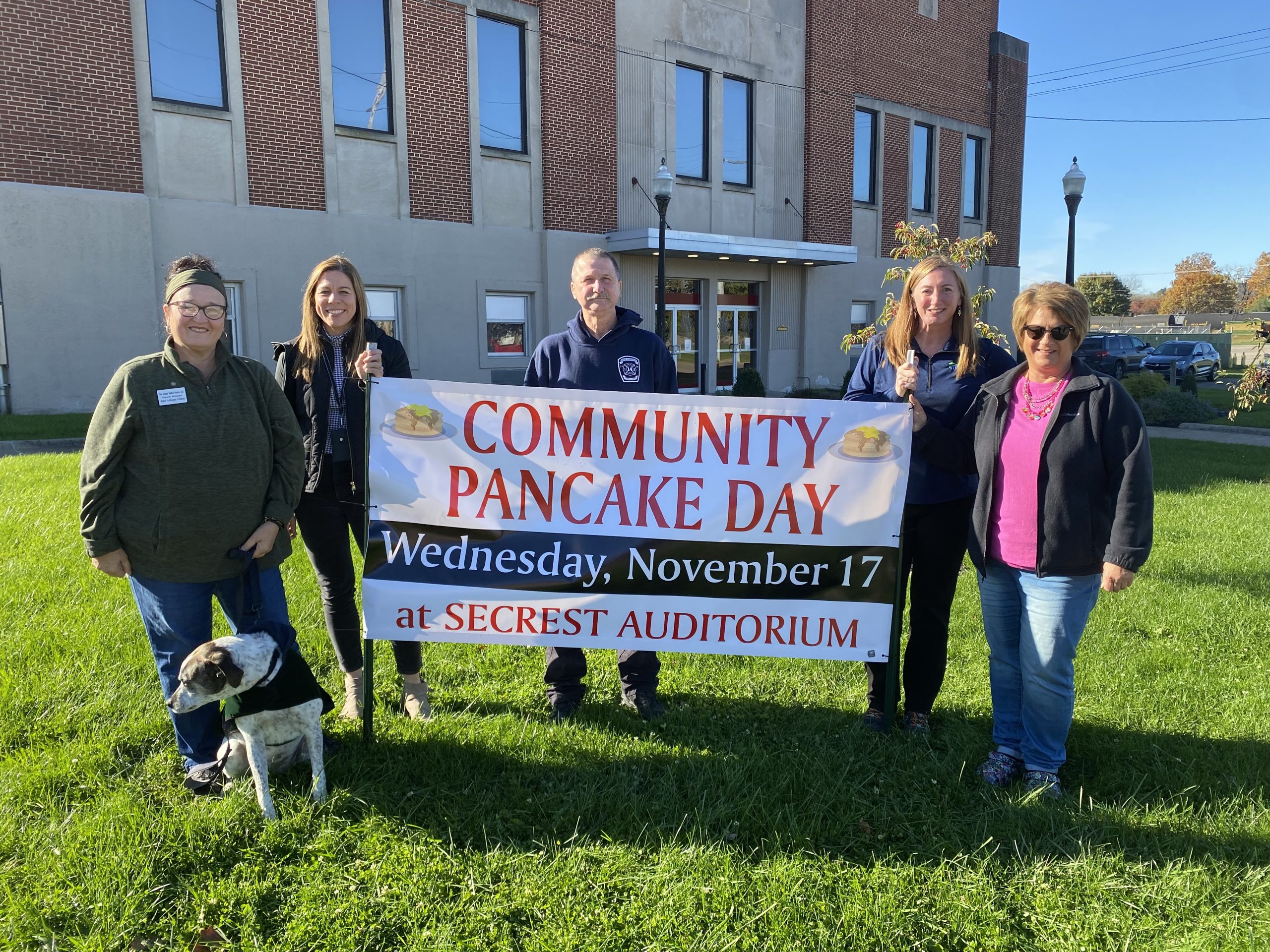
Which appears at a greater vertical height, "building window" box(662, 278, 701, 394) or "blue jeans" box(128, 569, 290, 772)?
"building window" box(662, 278, 701, 394)

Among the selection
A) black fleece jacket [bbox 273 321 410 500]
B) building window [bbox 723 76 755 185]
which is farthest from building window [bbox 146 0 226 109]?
black fleece jacket [bbox 273 321 410 500]

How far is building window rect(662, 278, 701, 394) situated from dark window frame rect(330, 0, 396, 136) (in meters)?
7.36

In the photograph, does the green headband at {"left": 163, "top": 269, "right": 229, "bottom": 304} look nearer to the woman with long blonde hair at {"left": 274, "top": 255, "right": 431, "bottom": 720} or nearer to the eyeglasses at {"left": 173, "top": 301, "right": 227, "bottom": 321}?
the eyeglasses at {"left": 173, "top": 301, "right": 227, "bottom": 321}

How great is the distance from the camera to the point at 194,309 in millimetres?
3004

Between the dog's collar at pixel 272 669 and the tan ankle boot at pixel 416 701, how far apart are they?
37.1 inches

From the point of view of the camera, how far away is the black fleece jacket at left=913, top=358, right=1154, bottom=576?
9.75ft

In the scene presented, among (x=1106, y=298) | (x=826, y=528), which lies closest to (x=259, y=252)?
(x=826, y=528)

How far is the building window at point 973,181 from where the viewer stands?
26.7 meters

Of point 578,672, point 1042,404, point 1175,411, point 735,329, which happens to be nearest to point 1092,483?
point 1042,404

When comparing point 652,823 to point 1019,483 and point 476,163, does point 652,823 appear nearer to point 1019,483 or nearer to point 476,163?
point 1019,483

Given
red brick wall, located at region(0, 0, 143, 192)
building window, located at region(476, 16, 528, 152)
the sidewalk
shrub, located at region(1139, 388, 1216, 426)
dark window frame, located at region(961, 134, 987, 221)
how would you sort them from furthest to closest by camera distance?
dark window frame, located at region(961, 134, 987, 221), shrub, located at region(1139, 388, 1216, 426), building window, located at region(476, 16, 528, 152), red brick wall, located at region(0, 0, 143, 192), the sidewalk

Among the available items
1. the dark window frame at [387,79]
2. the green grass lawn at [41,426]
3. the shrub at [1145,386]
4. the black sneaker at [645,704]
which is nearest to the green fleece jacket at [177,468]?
the black sneaker at [645,704]

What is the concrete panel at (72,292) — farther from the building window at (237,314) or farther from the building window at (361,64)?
the building window at (361,64)

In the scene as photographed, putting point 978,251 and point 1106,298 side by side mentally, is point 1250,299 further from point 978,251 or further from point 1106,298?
point 978,251
